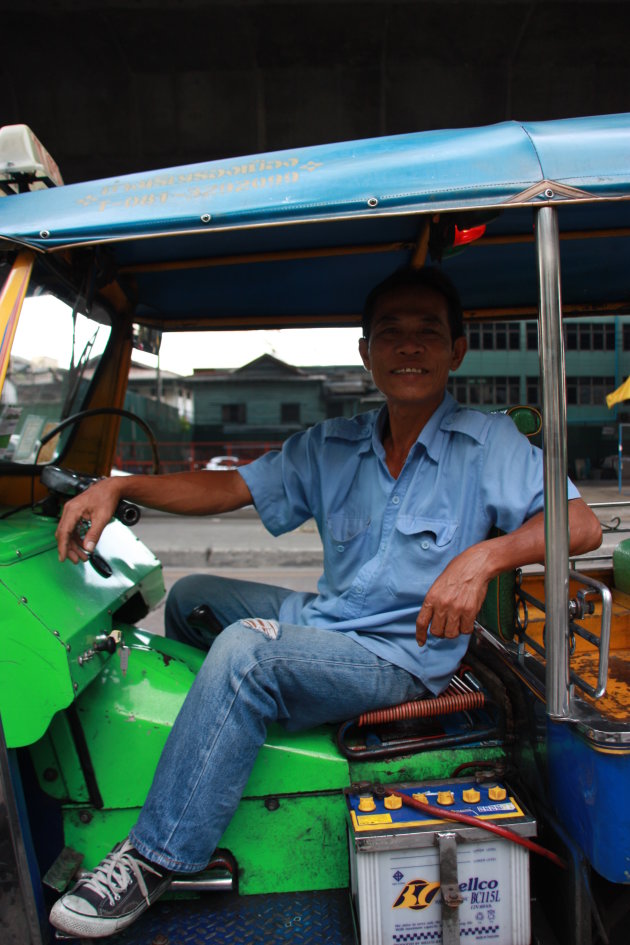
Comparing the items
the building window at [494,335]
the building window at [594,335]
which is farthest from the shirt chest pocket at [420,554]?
the building window at [594,335]

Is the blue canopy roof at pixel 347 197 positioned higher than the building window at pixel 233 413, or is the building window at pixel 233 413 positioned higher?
the building window at pixel 233 413

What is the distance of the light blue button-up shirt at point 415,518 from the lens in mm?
1733

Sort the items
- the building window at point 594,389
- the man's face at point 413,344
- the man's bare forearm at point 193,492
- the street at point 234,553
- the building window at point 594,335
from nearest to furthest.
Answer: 1. the man's face at point 413,344
2. the man's bare forearm at point 193,492
3. the building window at point 594,335
4. the building window at point 594,389
5. the street at point 234,553

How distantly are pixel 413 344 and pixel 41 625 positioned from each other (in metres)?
1.21

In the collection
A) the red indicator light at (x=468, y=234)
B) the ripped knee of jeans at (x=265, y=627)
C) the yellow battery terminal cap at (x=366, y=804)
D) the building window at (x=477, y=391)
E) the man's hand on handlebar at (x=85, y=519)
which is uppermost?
the building window at (x=477, y=391)

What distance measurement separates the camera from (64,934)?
142 centimetres

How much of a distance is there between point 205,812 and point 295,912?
0.37 metres

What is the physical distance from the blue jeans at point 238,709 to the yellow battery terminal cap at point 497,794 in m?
0.31

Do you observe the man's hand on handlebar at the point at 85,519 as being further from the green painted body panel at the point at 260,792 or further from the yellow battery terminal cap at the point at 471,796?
the yellow battery terminal cap at the point at 471,796

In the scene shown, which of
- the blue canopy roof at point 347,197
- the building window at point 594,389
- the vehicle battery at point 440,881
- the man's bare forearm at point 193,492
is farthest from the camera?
the building window at point 594,389

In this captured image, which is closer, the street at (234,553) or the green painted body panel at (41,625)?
the green painted body panel at (41,625)

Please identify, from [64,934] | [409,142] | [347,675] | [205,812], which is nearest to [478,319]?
[409,142]

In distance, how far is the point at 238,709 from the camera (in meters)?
1.51

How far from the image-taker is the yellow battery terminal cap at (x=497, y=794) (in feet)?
4.95
